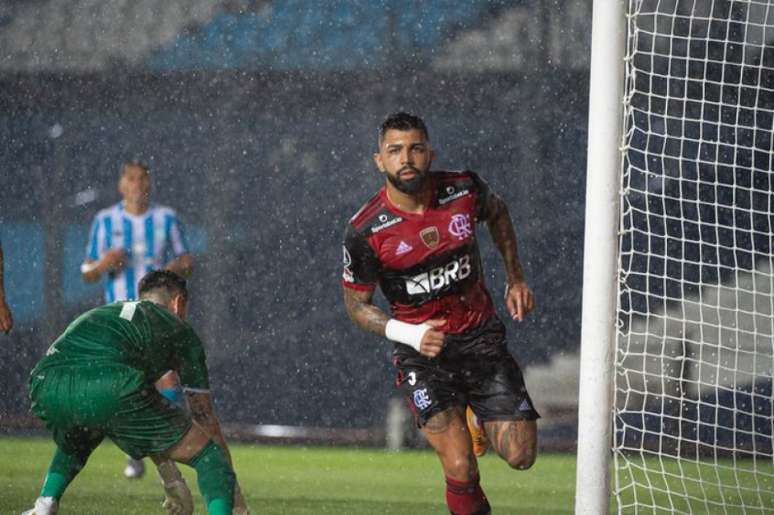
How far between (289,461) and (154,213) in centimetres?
233

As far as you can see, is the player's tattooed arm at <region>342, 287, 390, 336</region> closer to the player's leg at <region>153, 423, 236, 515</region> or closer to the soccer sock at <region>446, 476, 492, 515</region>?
the soccer sock at <region>446, 476, 492, 515</region>

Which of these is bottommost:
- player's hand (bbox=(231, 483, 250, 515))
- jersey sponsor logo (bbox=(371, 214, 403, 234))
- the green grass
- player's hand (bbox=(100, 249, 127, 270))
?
the green grass

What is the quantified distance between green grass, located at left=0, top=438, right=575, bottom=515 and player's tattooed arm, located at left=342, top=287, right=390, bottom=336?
1824 millimetres

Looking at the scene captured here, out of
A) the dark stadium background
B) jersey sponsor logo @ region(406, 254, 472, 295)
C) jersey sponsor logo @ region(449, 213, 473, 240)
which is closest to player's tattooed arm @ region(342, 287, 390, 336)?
jersey sponsor logo @ region(406, 254, 472, 295)

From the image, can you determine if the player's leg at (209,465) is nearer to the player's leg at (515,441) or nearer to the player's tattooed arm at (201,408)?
the player's tattooed arm at (201,408)

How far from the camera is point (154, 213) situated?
762cm

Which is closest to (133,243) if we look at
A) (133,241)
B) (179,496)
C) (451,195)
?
(133,241)

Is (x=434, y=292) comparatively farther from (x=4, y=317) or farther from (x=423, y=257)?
(x=4, y=317)

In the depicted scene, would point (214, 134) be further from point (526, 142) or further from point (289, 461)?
point (289, 461)

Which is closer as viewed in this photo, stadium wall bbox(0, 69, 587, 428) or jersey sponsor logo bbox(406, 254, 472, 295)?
jersey sponsor logo bbox(406, 254, 472, 295)

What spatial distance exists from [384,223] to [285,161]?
21.7 feet

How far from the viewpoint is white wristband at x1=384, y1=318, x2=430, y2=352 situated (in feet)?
16.0

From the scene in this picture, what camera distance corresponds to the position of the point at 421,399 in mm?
5113

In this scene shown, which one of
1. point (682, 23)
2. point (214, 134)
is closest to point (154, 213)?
point (214, 134)
